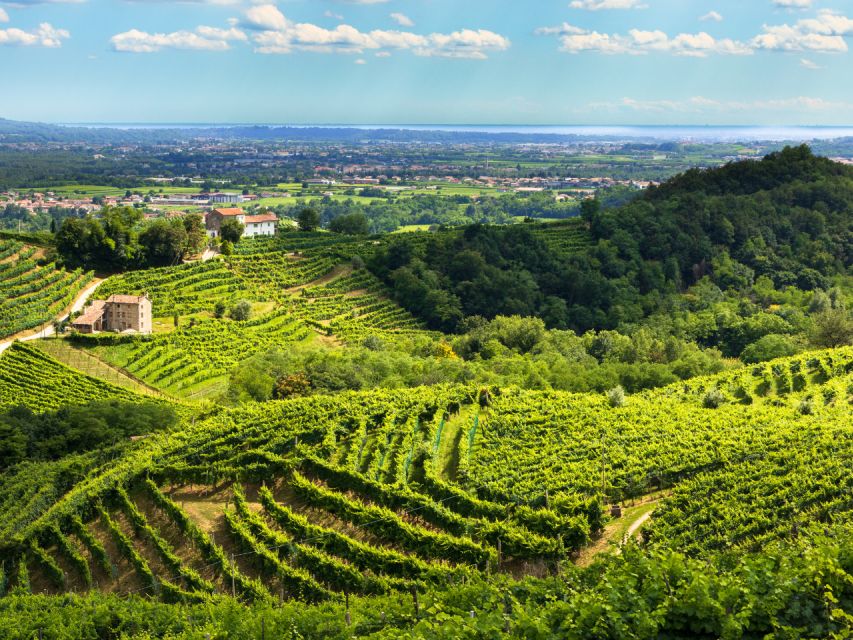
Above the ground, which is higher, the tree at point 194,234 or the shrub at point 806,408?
the tree at point 194,234

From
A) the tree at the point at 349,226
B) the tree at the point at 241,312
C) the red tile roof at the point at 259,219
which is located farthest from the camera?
the red tile roof at the point at 259,219

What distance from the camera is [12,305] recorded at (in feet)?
186

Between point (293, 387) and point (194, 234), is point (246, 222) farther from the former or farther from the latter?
point (293, 387)

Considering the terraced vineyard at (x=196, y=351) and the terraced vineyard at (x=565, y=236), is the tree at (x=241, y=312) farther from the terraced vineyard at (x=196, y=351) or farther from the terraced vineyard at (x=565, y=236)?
the terraced vineyard at (x=565, y=236)

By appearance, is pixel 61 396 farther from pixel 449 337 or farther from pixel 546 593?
pixel 546 593

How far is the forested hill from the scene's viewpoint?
73.6m

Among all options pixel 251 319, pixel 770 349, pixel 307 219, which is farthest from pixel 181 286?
pixel 770 349

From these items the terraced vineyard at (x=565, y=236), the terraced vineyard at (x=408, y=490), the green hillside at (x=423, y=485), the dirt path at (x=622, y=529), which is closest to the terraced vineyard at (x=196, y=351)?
the green hillside at (x=423, y=485)

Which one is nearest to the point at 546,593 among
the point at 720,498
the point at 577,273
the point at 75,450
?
the point at 720,498

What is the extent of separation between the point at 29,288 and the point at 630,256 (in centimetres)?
5371

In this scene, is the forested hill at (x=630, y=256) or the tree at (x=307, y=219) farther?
the tree at (x=307, y=219)

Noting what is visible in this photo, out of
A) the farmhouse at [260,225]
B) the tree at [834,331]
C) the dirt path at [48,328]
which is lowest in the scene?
the dirt path at [48,328]

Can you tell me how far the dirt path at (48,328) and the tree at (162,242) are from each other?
25.1ft

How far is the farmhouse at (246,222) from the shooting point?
9550 cm
